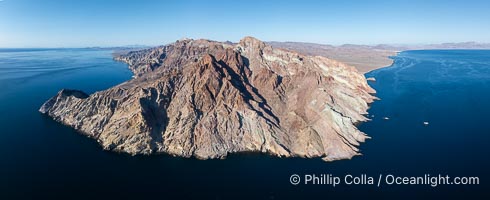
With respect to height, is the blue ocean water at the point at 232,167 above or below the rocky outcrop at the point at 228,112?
below

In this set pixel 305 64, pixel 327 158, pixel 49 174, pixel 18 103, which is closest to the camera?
pixel 49 174

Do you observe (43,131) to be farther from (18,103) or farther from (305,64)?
(305,64)

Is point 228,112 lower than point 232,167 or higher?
higher

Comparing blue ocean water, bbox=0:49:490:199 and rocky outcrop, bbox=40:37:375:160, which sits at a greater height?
rocky outcrop, bbox=40:37:375:160

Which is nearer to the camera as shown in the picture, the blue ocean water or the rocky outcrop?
the blue ocean water

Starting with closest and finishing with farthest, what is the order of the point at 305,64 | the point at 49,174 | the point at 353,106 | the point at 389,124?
the point at 49,174 → the point at 389,124 → the point at 353,106 → the point at 305,64

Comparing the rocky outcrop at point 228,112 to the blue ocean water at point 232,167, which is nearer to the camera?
the blue ocean water at point 232,167

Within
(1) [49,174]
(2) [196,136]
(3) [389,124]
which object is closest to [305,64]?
(3) [389,124]

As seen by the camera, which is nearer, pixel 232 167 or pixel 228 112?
pixel 232 167
